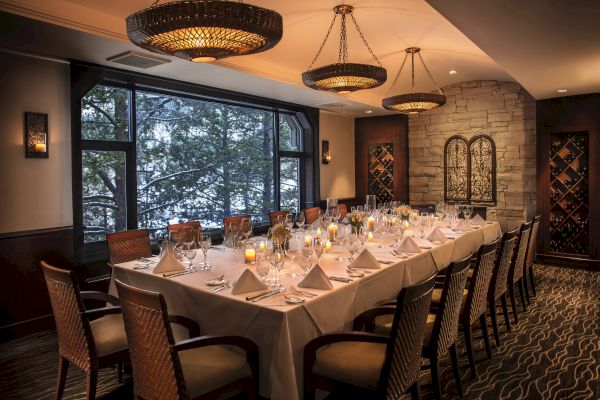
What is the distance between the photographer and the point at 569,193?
23.7 ft

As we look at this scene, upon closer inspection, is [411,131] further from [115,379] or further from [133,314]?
[133,314]

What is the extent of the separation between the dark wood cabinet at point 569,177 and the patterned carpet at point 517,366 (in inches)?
102

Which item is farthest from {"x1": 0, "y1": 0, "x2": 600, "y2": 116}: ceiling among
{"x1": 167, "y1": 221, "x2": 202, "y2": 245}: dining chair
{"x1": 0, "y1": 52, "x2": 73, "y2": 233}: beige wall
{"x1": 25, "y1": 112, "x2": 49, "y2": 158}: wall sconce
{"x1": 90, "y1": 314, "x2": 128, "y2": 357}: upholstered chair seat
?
{"x1": 90, "y1": 314, "x2": 128, "y2": 357}: upholstered chair seat

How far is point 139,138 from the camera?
18.3ft

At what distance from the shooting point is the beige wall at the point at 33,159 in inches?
165

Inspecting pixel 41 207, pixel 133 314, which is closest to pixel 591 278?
pixel 133 314

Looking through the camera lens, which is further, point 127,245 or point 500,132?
point 500,132

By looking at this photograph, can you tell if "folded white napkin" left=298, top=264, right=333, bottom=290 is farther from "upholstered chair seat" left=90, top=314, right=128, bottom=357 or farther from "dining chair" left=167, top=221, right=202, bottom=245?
"dining chair" left=167, top=221, right=202, bottom=245

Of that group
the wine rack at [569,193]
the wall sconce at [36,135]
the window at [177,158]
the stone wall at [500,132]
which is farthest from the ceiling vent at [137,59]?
the wine rack at [569,193]

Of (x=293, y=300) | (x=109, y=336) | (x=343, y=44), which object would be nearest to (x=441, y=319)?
(x=293, y=300)

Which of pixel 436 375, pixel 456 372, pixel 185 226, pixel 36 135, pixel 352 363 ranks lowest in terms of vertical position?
pixel 456 372

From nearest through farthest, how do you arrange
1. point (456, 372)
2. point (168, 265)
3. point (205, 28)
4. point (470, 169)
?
point (205, 28) < point (456, 372) < point (168, 265) < point (470, 169)

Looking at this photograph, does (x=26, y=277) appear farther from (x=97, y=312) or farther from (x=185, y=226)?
(x=97, y=312)

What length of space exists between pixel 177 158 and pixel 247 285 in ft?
12.5
